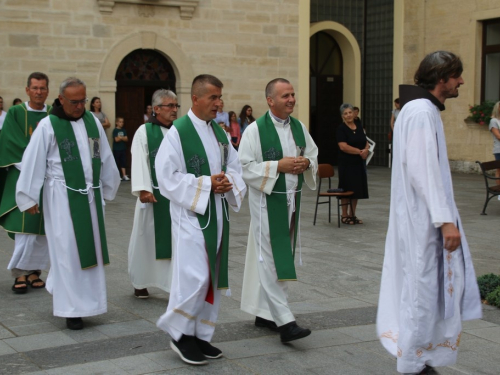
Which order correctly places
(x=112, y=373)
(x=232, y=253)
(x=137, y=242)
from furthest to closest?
(x=232, y=253)
(x=137, y=242)
(x=112, y=373)

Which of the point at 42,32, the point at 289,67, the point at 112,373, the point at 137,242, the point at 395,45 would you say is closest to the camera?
the point at 112,373

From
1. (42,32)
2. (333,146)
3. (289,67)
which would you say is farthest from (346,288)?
(333,146)

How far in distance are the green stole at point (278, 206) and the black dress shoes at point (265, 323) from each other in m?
0.44

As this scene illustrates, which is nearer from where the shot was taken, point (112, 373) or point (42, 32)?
point (112, 373)

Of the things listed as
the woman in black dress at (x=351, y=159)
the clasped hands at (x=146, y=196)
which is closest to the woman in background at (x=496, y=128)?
the woman in black dress at (x=351, y=159)

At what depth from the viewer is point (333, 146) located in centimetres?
2158

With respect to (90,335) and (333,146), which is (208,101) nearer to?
(90,335)

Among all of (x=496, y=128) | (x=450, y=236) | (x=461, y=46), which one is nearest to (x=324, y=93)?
(x=461, y=46)

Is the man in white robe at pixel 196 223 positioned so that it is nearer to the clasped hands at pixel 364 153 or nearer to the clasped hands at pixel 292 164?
the clasped hands at pixel 292 164

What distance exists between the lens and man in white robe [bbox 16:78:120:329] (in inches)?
235

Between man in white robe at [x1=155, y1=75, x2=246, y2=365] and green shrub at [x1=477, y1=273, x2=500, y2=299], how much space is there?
2618 millimetres

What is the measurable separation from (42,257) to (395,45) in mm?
15419

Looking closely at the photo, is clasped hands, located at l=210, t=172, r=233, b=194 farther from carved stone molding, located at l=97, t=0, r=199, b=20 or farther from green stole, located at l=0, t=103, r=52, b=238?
carved stone molding, located at l=97, t=0, r=199, b=20

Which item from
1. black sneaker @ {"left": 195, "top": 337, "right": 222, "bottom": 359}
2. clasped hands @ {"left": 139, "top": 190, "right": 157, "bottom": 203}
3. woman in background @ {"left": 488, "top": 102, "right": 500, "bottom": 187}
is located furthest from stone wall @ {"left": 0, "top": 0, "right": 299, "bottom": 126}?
black sneaker @ {"left": 195, "top": 337, "right": 222, "bottom": 359}
